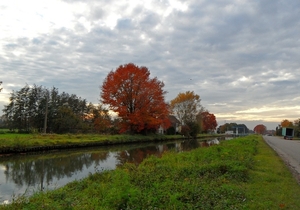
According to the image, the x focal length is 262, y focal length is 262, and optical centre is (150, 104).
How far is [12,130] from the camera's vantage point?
47.1 metres

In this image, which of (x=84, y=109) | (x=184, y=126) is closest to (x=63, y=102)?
(x=84, y=109)

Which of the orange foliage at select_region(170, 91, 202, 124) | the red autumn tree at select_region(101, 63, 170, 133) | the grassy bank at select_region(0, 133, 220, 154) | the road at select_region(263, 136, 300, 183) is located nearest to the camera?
the road at select_region(263, 136, 300, 183)

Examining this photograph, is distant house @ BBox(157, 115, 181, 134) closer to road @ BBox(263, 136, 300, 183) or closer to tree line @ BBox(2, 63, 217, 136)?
tree line @ BBox(2, 63, 217, 136)

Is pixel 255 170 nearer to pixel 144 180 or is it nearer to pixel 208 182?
pixel 208 182

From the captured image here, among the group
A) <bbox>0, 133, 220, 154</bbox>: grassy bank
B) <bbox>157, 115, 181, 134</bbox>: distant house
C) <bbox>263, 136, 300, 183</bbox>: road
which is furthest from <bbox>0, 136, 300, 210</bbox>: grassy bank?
<bbox>157, 115, 181, 134</bbox>: distant house

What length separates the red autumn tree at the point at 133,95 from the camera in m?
42.5

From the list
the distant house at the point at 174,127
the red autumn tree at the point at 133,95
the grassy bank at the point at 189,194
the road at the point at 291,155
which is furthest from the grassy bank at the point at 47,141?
the distant house at the point at 174,127

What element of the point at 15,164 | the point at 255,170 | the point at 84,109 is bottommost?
the point at 15,164

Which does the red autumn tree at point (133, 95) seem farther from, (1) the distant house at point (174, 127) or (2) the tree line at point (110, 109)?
(1) the distant house at point (174, 127)

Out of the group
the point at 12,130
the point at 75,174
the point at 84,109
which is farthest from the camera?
the point at 84,109

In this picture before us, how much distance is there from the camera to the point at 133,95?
141 feet

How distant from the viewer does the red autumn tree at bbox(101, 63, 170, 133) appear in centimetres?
4250

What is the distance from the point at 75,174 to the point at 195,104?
2234 inches

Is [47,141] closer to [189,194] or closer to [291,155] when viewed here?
[291,155]
